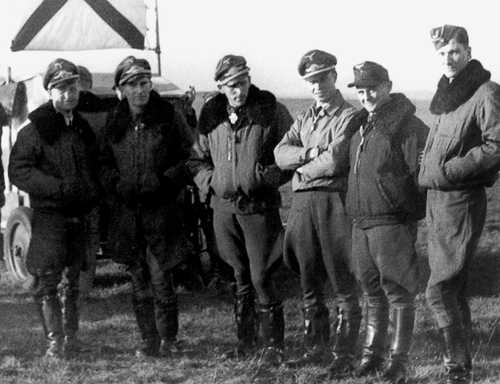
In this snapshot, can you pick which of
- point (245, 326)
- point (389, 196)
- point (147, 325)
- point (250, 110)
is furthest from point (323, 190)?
point (147, 325)

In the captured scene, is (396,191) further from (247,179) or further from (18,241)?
(18,241)

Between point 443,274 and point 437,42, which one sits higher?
point 437,42

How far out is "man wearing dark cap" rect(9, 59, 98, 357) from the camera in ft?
19.9

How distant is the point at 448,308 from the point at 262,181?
145cm

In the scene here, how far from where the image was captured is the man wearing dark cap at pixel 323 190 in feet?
18.0

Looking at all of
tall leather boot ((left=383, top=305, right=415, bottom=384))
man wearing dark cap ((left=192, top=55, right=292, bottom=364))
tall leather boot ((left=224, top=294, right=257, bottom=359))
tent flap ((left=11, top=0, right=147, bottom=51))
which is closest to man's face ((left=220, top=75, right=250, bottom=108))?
man wearing dark cap ((left=192, top=55, right=292, bottom=364))

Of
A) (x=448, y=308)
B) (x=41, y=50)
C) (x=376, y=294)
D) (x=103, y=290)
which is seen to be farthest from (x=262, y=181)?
(x=41, y=50)

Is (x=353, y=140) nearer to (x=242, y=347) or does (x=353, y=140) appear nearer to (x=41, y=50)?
(x=242, y=347)

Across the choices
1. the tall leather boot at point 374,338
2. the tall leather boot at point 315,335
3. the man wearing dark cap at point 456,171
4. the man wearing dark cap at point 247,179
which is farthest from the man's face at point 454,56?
the tall leather boot at point 315,335

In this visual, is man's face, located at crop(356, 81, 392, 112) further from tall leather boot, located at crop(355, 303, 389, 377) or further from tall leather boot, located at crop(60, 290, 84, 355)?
tall leather boot, located at crop(60, 290, 84, 355)

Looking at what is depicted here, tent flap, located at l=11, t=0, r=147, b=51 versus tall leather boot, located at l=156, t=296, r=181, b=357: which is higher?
tent flap, located at l=11, t=0, r=147, b=51

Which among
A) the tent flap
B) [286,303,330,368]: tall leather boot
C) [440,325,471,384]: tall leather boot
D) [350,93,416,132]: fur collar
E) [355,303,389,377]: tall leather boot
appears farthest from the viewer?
the tent flap

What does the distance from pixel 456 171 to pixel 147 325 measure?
2.55m

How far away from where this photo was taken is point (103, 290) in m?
9.34
